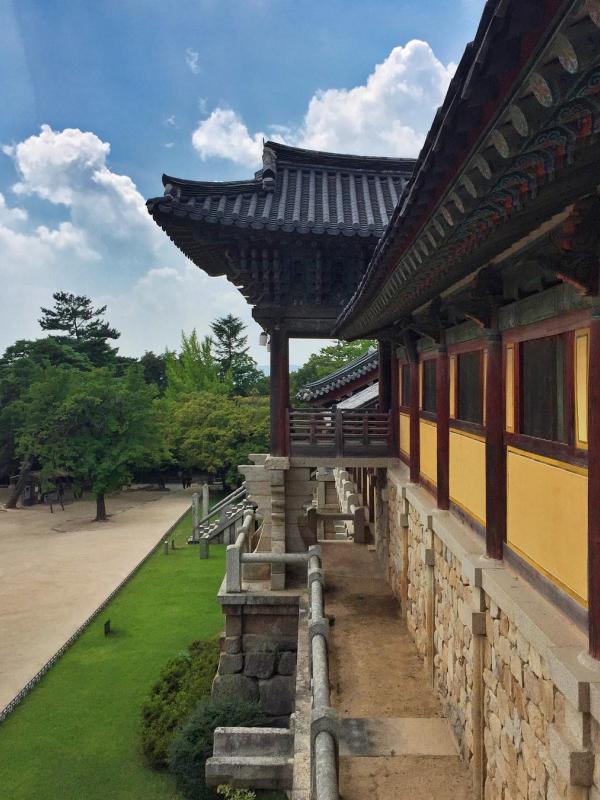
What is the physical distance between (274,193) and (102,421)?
20.4 metres

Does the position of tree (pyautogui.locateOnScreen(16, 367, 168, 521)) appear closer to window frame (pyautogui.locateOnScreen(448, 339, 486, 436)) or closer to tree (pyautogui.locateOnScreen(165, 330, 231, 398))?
tree (pyautogui.locateOnScreen(165, 330, 231, 398))

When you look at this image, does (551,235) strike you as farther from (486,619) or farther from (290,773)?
(290,773)

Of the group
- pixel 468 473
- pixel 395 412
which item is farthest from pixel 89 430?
Result: pixel 468 473

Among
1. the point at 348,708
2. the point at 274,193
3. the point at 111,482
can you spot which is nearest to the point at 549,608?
the point at 348,708

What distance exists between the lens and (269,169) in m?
13.0

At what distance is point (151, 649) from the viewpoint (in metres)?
14.4

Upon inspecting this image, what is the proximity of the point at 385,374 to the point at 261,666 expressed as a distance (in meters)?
6.56

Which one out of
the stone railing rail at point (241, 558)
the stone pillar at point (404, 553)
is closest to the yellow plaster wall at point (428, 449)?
the stone pillar at point (404, 553)

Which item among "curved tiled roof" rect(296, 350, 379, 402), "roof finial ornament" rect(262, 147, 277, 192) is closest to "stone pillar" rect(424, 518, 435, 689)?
"roof finial ornament" rect(262, 147, 277, 192)

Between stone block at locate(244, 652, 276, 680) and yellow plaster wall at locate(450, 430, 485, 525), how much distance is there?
645 cm

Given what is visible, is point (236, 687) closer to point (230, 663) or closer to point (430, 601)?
point (230, 663)

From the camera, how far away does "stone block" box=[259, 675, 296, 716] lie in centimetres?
1103

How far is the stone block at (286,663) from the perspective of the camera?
36.0ft

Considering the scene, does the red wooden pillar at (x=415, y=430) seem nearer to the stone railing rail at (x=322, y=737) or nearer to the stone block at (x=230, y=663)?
the stone railing rail at (x=322, y=737)
